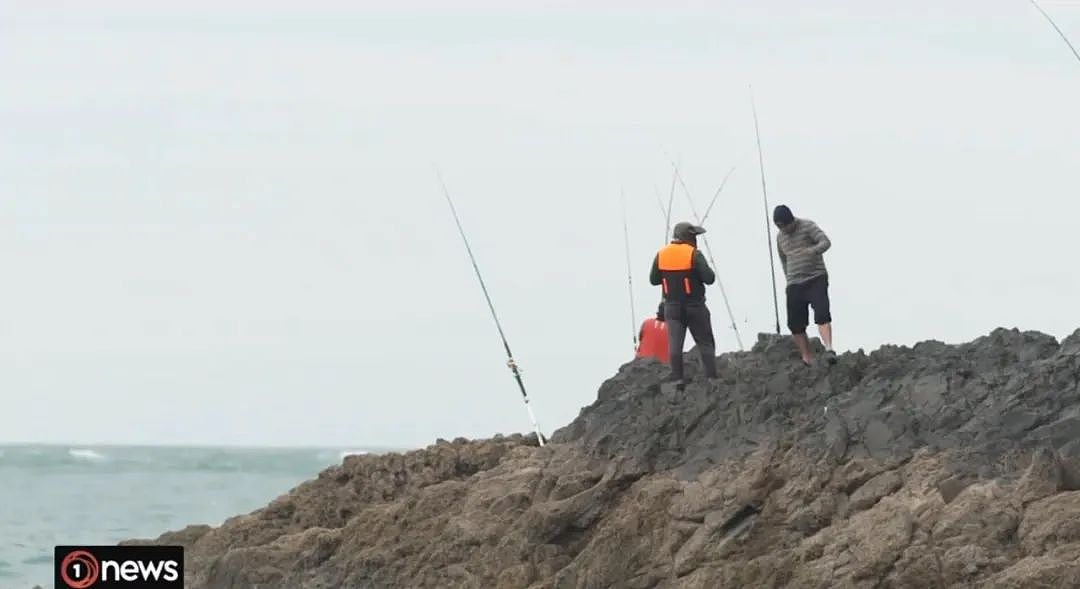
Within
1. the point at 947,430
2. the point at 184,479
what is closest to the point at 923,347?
the point at 947,430

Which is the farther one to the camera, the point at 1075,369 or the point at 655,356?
the point at 655,356

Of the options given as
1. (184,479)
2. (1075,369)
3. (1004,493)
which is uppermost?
(184,479)

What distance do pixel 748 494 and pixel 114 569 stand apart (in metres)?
4.39

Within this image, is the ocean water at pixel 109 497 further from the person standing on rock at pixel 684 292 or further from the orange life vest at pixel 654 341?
the person standing on rock at pixel 684 292

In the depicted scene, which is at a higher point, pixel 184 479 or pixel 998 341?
pixel 184 479

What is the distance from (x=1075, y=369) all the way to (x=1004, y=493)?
4.05ft

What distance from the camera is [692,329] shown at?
1453 cm

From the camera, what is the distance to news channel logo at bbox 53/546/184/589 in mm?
13820

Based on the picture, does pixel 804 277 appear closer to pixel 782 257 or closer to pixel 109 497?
pixel 782 257

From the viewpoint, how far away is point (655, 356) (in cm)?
1631

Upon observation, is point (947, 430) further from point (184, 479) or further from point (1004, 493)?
point (184, 479)

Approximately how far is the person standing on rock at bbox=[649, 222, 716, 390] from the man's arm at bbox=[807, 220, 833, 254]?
2.56 ft

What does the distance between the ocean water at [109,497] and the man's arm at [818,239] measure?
14.2 metres

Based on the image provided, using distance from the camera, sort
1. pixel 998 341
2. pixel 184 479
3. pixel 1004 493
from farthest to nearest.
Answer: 1. pixel 184 479
2. pixel 998 341
3. pixel 1004 493
